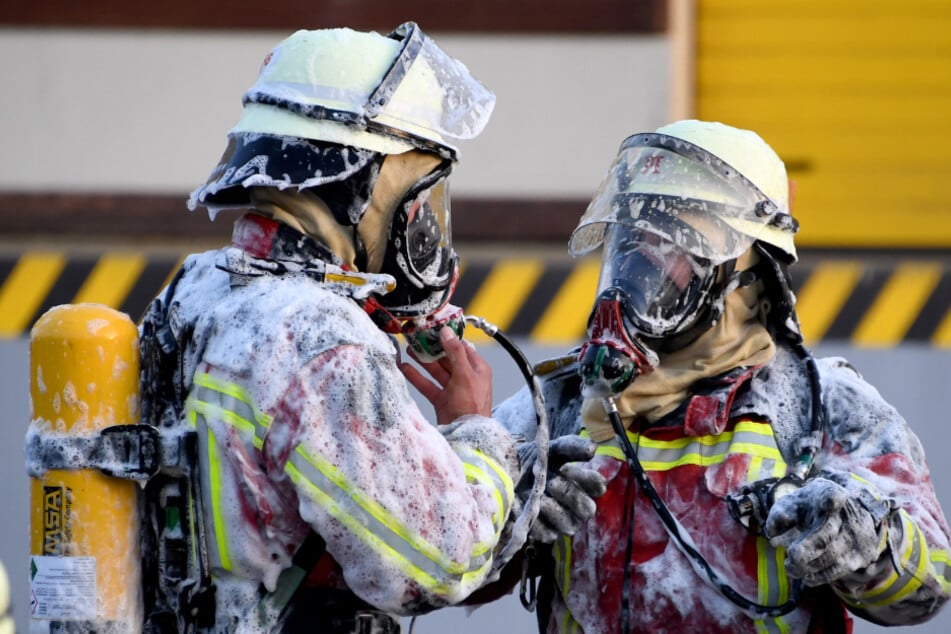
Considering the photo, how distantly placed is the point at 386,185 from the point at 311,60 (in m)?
0.27

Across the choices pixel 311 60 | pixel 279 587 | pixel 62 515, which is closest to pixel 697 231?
pixel 311 60

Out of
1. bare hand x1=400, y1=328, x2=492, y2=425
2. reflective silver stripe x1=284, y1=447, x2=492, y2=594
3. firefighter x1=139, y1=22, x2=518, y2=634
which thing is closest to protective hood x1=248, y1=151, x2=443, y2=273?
firefighter x1=139, y1=22, x2=518, y2=634

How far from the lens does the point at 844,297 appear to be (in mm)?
5391

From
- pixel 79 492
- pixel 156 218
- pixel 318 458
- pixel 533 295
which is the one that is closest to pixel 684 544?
pixel 318 458

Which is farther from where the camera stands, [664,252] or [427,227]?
[664,252]

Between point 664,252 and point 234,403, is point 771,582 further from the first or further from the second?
point 234,403

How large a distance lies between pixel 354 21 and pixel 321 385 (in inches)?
106

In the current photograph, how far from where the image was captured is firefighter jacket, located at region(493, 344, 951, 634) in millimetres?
3430

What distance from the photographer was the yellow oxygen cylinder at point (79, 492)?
9.53ft

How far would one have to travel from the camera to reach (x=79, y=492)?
2916 millimetres

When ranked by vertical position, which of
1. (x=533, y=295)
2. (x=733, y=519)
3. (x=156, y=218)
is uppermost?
(x=733, y=519)

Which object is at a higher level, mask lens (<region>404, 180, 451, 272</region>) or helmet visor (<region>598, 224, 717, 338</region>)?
mask lens (<region>404, 180, 451, 272</region>)

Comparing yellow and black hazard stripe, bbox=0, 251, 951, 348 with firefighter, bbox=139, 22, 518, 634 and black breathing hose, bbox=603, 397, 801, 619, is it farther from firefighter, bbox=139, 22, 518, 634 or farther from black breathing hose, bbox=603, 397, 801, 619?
firefighter, bbox=139, 22, 518, 634

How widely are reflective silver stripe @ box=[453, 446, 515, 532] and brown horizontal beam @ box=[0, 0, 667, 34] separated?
2500 millimetres
